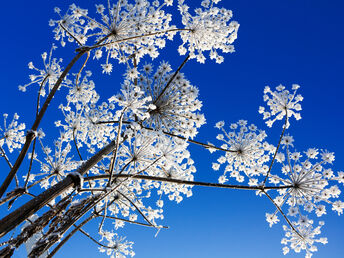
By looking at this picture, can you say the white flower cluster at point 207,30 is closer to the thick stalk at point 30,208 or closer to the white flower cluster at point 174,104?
the white flower cluster at point 174,104

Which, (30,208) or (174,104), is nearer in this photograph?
(30,208)

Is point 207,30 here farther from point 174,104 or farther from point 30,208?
point 30,208

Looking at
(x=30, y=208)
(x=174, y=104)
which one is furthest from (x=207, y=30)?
(x=30, y=208)

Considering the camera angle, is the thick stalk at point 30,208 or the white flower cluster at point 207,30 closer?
the thick stalk at point 30,208

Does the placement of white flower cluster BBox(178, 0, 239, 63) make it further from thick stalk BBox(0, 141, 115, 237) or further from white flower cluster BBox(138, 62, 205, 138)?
thick stalk BBox(0, 141, 115, 237)

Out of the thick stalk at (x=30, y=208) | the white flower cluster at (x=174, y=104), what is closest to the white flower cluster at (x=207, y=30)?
the white flower cluster at (x=174, y=104)

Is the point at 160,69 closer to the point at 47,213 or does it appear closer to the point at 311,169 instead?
the point at 311,169

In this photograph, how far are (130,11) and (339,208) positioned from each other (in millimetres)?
8714

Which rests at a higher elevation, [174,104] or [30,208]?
[174,104]

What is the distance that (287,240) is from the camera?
8.64 meters

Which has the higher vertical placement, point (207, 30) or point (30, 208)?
point (207, 30)

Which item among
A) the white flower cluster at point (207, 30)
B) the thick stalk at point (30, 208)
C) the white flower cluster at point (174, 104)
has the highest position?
the white flower cluster at point (207, 30)

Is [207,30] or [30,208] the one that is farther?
[207,30]

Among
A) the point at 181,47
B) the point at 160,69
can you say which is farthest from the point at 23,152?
the point at 181,47
